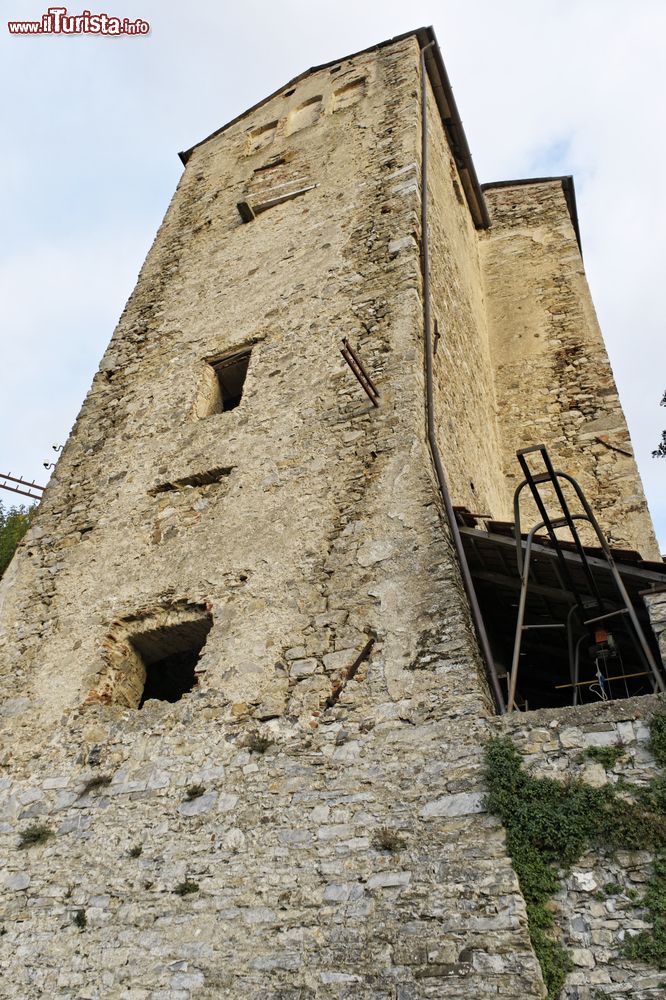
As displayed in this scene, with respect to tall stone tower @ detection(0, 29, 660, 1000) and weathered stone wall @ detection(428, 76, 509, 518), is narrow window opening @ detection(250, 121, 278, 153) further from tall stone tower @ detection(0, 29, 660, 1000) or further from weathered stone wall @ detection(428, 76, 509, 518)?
weathered stone wall @ detection(428, 76, 509, 518)

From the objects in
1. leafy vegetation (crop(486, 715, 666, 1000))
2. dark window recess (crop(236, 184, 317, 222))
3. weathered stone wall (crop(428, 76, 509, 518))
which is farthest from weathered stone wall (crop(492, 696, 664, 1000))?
dark window recess (crop(236, 184, 317, 222))

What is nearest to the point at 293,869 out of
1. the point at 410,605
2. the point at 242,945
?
the point at 242,945

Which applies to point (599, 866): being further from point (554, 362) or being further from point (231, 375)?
point (554, 362)

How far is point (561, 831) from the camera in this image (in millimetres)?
3633

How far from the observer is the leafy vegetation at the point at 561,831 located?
331cm

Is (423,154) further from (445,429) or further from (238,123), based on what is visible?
(238,123)

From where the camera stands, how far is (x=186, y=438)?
6.83 meters

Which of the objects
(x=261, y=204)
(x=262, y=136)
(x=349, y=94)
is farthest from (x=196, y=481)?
(x=262, y=136)

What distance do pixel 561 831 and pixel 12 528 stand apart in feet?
31.4

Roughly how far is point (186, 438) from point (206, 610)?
76.1 inches

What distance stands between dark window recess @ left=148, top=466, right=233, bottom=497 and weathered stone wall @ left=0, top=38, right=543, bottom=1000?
0.04 m

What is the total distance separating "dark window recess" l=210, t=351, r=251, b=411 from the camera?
7.41m

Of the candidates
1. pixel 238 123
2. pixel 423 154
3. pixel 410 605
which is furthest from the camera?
pixel 238 123

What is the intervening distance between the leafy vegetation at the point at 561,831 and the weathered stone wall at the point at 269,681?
0.31 feet
